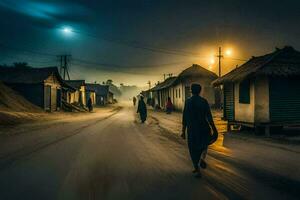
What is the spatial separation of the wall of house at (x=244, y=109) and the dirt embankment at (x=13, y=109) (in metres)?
15.0

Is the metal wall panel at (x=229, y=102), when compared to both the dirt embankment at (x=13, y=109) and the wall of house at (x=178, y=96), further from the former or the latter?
the wall of house at (x=178, y=96)

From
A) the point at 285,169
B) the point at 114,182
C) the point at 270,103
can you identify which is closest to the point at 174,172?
the point at 114,182

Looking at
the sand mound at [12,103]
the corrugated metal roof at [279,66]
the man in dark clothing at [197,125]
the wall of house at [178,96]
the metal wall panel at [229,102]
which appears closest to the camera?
the man in dark clothing at [197,125]

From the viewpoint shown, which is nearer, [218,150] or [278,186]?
[278,186]

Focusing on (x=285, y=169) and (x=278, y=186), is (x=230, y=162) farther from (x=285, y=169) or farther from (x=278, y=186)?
(x=278, y=186)

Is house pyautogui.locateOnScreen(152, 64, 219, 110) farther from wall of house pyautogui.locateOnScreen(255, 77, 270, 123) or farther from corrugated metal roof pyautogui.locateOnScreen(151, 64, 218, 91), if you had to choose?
wall of house pyautogui.locateOnScreen(255, 77, 270, 123)

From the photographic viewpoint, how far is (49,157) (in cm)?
873

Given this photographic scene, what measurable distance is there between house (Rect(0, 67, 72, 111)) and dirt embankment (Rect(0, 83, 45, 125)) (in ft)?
9.40

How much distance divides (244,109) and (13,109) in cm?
2097

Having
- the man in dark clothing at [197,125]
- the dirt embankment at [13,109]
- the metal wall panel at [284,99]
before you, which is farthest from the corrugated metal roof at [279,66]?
the dirt embankment at [13,109]

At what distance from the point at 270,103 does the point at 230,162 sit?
800cm

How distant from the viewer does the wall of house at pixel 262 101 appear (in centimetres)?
1510

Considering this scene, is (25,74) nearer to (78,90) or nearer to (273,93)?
(78,90)

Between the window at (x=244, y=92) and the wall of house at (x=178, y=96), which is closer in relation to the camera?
the window at (x=244, y=92)
